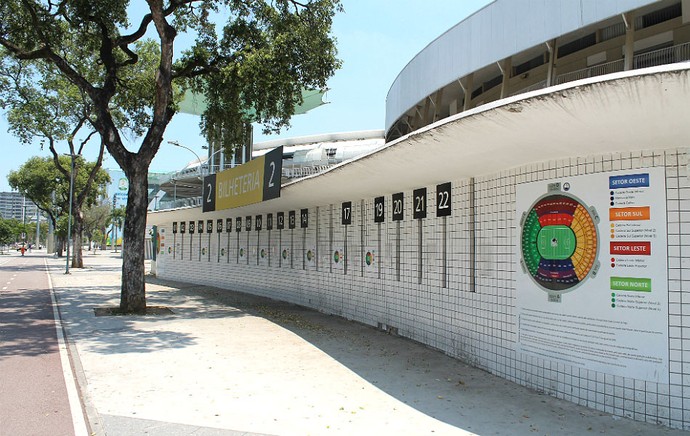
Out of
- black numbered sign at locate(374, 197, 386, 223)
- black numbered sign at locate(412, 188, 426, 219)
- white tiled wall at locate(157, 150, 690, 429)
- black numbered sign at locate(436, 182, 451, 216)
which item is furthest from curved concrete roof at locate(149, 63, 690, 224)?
black numbered sign at locate(374, 197, 386, 223)

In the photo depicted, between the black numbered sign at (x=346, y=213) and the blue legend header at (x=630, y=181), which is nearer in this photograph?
the blue legend header at (x=630, y=181)

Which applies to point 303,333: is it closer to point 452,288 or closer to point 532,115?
point 452,288

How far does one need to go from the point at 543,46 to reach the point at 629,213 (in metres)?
11.7

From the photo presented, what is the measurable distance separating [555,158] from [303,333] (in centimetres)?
597

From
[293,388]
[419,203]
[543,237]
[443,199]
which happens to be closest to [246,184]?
[419,203]

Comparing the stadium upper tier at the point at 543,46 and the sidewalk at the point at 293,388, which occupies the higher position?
the stadium upper tier at the point at 543,46

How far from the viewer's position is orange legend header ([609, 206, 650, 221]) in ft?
17.9

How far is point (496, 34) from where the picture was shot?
16312mm

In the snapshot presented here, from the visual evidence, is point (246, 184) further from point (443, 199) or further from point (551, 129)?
point (551, 129)

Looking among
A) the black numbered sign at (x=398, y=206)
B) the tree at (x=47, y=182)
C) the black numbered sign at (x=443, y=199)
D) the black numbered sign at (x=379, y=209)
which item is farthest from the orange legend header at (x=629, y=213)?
the tree at (x=47, y=182)

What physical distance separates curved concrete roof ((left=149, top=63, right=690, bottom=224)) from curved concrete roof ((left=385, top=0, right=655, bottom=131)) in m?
8.72

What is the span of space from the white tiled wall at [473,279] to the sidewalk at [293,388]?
0.24 meters

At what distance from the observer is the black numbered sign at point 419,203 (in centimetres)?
945

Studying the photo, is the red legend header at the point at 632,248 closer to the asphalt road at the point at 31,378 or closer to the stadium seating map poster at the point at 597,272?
the stadium seating map poster at the point at 597,272
